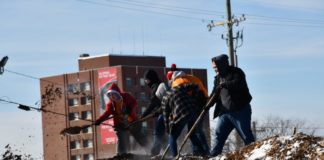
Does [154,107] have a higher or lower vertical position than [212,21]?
lower

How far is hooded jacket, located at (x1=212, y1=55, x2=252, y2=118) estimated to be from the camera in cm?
1488

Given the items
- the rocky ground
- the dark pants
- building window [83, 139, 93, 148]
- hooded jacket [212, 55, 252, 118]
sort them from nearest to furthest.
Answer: the rocky ground, hooded jacket [212, 55, 252, 118], the dark pants, building window [83, 139, 93, 148]

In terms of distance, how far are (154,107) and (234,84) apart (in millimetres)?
4096

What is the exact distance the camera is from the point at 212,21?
196 ft

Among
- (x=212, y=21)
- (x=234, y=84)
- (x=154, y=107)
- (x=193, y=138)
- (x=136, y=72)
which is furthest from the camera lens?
(x=136, y=72)

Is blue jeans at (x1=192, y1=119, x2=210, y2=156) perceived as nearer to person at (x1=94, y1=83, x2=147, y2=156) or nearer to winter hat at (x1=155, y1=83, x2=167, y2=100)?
winter hat at (x1=155, y1=83, x2=167, y2=100)

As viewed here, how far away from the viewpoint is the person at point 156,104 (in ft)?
59.2

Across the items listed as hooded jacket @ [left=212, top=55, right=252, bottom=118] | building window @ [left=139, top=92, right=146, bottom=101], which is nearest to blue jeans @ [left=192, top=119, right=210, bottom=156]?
hooded jacket @ [left=212, top=55, right=252, bottom=118]

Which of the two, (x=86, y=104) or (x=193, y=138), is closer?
(x=193, y=138)

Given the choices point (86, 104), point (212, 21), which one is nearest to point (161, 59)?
point (86, 104)

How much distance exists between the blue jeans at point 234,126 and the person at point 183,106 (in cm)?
83

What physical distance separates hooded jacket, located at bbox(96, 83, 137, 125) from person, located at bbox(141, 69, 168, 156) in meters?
0.36

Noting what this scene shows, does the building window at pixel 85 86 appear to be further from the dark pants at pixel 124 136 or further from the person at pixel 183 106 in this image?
the person at pixel 183 106

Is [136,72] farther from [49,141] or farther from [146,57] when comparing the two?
[49,141]
